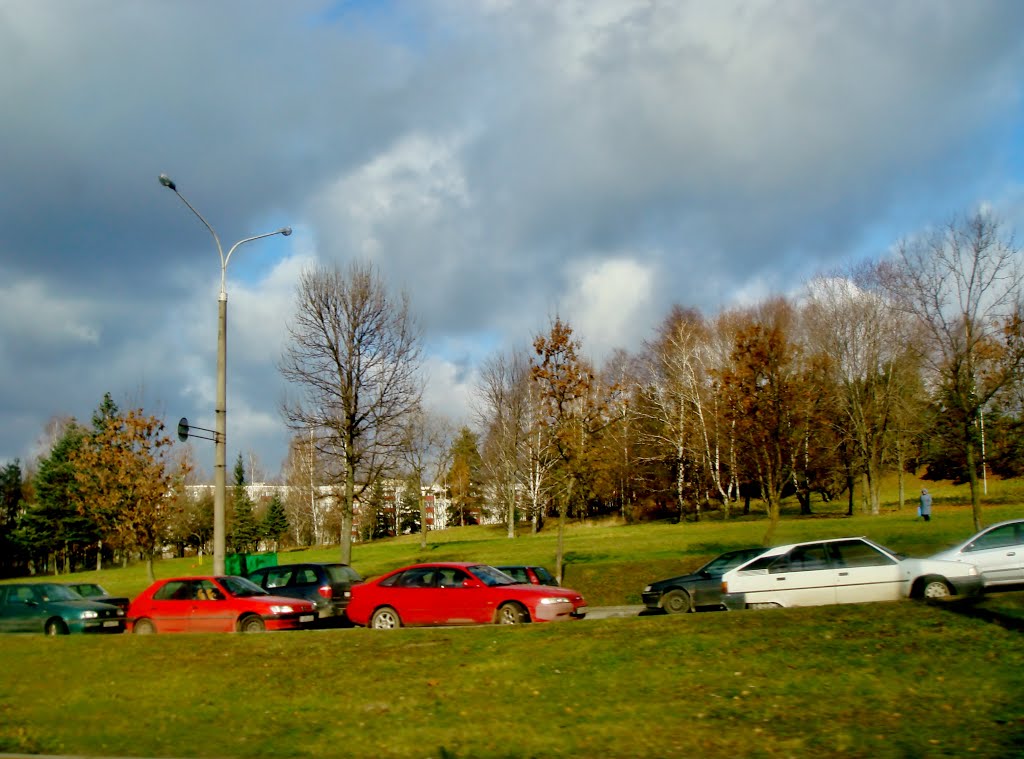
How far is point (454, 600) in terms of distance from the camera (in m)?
17.5

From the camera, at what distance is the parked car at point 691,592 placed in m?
20.5

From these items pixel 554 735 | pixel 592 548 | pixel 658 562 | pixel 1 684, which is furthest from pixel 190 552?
pixel 554 735

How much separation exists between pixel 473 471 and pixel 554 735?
275 feet

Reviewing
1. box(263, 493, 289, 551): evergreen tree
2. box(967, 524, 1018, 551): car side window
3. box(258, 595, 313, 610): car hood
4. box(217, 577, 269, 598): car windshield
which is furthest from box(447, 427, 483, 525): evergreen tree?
box(967, 524, 1018, 551): car side window

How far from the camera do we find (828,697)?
8734 mm

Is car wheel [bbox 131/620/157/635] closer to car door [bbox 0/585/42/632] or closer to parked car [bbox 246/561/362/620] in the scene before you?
parked car [bbox 246/561/362/620]

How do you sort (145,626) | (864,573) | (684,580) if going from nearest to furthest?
(864,573) → (145,626) → (684,580)

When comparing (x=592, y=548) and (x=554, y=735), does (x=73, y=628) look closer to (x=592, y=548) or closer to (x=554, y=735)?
(x=554, y=735)

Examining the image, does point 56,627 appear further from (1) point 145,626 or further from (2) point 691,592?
(2) point 691,592

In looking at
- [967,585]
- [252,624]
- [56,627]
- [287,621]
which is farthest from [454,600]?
[56,627]

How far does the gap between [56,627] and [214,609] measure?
5.55m

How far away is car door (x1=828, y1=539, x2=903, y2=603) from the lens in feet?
53.5

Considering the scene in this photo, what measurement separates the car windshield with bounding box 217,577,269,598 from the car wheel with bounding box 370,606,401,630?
9.56ft

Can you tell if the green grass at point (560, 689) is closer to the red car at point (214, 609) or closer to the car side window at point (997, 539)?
the red car at point (214, 609)
